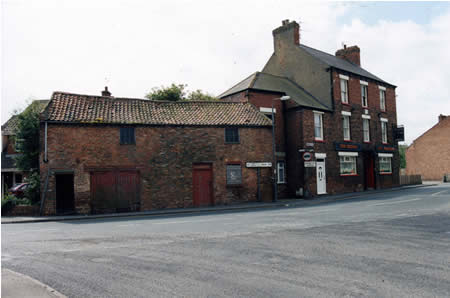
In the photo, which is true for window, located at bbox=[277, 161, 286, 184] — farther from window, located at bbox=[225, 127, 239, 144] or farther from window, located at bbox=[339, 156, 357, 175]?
window, located at bbox=[339, 156, 357, 175]

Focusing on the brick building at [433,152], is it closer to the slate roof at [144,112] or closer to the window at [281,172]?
the window at [281,172]

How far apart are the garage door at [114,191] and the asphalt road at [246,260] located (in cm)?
795

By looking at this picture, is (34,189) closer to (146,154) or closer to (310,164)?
(146,154)

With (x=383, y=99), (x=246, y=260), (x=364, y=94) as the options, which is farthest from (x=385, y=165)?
(x=246, y=260)

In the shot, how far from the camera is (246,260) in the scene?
25.1 ft

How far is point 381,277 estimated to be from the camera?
248 inches

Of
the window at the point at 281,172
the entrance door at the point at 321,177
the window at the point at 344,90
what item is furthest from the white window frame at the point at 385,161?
the window at the point at 281,172

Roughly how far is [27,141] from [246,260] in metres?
18.9

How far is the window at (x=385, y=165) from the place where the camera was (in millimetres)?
33197

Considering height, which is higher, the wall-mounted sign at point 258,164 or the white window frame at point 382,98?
the white window frame at point 382,98

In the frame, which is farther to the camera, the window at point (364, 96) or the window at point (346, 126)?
the window at point (364, 96)

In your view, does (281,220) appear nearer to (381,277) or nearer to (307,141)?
(381,277)

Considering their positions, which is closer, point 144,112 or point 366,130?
point 144,112

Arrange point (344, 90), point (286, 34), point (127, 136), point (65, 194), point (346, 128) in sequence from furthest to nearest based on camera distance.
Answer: point (286, 34) → point (344, 90) → point (346, 128) → point (127, 136) → point (65, 194)
